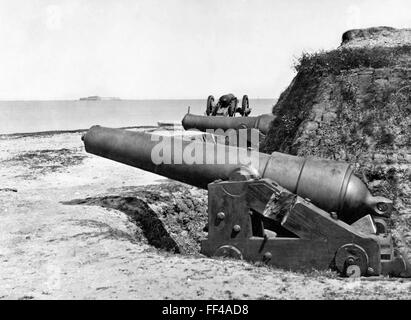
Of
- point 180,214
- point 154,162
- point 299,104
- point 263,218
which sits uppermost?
point 299,104

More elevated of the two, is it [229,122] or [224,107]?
[224,107]

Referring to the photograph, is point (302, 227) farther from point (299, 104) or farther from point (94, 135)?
point (299, 104)

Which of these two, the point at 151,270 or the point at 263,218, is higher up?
the point at 263,218

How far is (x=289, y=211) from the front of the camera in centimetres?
541

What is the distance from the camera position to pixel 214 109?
19922 millimetres

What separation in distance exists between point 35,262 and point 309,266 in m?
3.10

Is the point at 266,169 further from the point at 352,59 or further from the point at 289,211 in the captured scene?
the point at 352,59

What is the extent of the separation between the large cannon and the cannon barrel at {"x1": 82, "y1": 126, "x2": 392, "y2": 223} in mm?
11

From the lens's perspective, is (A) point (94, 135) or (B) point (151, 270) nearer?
(B) point (151, 270)

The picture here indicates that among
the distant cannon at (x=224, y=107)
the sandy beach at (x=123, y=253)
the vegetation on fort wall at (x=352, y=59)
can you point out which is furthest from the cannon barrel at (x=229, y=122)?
the vegetation on fort wall at (x=352, y=59)

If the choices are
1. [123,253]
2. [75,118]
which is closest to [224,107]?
[123,253]

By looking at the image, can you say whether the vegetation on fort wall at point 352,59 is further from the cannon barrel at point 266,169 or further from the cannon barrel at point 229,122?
the cannon barrel at point 229,122

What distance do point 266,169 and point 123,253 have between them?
6.39 ft
